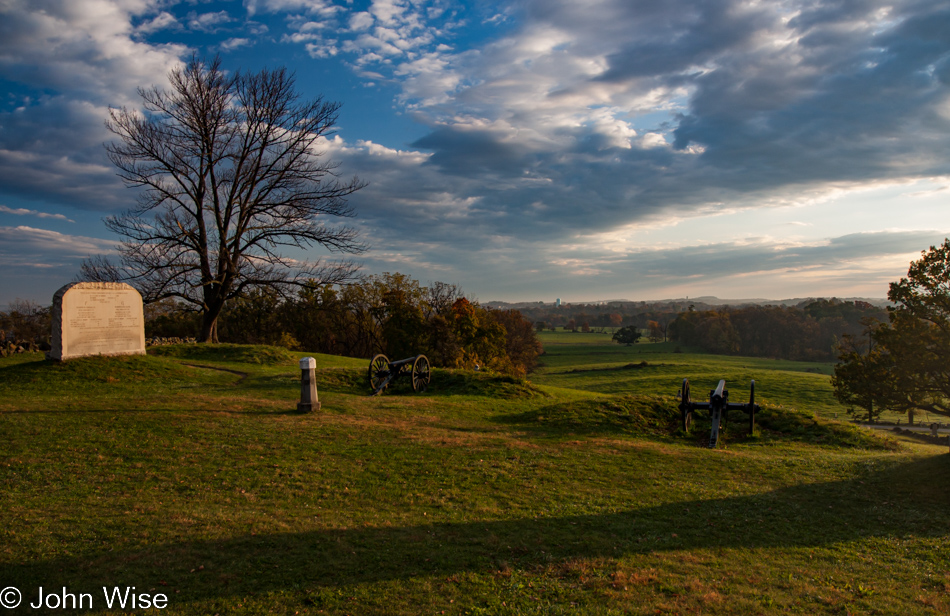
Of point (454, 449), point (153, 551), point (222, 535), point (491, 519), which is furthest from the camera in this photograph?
point (454, 449)

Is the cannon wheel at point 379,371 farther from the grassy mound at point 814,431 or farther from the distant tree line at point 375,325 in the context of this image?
the distant tree line at point 375,325

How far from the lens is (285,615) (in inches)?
147

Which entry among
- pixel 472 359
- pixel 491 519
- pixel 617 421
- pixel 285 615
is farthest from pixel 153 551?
pixel 472 359

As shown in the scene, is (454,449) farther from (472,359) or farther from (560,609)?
(472,359)

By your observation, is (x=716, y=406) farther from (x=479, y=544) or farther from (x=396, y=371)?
(x=396, y=371)

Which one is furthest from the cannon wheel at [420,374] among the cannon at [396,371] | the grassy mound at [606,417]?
the grassy mound at [606,417]

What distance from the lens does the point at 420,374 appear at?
18.2 metres

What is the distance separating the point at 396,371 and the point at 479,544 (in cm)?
1226

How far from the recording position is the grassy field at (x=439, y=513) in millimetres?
4242

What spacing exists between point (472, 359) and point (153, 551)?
Result: 118 ft

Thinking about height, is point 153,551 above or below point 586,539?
above

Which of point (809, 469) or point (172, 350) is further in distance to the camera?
point (172, 350)

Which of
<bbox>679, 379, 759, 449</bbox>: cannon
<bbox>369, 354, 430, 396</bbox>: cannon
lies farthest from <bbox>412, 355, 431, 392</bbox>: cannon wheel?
<bbox>679, 379, 759, 449</bbox>: cannon

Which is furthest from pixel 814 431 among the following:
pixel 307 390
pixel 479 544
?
pixel 307 390
